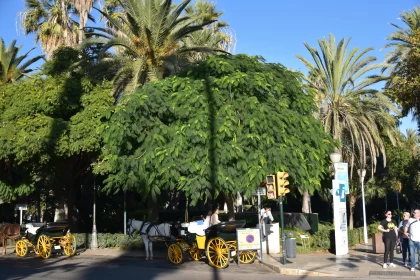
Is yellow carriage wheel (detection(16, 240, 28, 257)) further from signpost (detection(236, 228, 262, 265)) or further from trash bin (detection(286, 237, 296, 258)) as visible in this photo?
trash bin (detection(286, 237, 296, 258))

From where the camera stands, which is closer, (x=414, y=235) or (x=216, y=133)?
(x=414, y=235)

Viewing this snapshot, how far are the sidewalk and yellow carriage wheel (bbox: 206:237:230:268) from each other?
4.97 feet

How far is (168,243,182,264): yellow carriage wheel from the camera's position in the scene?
17734 millimetres

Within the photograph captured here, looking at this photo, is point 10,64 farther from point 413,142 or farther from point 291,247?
point 413,142

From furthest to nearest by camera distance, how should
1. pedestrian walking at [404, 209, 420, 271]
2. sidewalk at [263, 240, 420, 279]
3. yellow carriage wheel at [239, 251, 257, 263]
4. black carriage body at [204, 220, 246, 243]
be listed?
yellow carriage wheel at [239, 251, 257, 263], black carriage body at [204, 220, 246, 243], sidewalk at [263, 240, 420, 279], pedestrian walking at [404, 209, 420, 271]

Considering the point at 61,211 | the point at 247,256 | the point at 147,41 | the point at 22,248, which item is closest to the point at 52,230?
the point at 22,248

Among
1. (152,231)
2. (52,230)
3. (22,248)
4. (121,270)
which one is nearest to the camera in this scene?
(121,270)

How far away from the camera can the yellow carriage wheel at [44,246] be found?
2022 cm

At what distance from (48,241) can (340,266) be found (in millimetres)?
10776

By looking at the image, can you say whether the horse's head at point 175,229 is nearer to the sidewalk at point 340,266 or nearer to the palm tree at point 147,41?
the sidewalk at point 340,266

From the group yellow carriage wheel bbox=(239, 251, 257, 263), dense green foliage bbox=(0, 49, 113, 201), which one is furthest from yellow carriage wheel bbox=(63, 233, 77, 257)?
yellow carriage wheel bbox=(239, 251, 257, 263)

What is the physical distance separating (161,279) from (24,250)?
9.83 metres

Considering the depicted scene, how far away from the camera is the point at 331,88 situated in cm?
2755

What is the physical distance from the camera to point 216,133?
1891 cm
